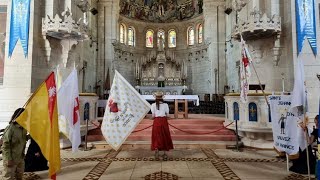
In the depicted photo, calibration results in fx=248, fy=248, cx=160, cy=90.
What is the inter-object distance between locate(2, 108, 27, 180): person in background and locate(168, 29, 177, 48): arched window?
19971 mm

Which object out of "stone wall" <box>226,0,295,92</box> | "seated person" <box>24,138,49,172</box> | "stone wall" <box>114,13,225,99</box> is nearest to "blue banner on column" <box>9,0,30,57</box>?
"seated person" <box>24,138,49,172</box>

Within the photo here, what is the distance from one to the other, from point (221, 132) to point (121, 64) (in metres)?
13.7

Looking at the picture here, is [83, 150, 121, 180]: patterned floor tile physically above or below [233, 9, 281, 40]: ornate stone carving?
below

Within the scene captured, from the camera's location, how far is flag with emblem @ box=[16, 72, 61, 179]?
381cm

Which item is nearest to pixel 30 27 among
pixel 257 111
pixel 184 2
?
pixel 257 111

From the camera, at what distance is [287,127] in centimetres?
491

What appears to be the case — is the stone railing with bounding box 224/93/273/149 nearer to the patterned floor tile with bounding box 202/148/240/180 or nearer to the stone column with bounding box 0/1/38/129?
the patterned floor tile with bounding box 202/148/240/180

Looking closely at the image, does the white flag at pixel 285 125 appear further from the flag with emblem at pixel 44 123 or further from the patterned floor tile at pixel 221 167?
the flag with emblem at pixel 44 123

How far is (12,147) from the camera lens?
4.32 m

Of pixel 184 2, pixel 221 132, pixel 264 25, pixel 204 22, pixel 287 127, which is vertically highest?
pixel 184 2

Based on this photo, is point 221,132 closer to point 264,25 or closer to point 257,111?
point 257,111

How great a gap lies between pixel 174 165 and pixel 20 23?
7.63 meters

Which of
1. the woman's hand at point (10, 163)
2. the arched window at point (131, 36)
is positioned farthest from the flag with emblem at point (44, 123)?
the arched window at point (131, 36)

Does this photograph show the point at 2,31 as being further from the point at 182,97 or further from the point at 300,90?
the point at 300,90
